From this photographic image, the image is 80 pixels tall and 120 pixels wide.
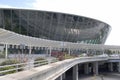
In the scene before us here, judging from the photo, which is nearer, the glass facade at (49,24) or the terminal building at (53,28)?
the terminal building at (53,28)

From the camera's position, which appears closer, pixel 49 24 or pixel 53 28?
pixel 49 24

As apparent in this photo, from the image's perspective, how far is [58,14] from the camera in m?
70.9

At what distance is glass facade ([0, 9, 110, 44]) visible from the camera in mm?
67062

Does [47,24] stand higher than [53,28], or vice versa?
[47,24]

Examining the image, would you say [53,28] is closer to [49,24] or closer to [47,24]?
[49,24]

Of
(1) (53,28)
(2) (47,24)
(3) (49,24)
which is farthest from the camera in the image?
(1) (53,28)

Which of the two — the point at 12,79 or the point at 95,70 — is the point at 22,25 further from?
the point at 12,79

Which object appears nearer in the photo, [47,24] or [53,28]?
[47,24]

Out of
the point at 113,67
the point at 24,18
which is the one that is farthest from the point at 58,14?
the point at 113,67

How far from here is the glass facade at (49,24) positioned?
67062mm

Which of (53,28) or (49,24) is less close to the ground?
(49,24)

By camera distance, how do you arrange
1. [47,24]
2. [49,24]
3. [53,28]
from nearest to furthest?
1. [47,24]
2. [49,24]
3. [53,28]

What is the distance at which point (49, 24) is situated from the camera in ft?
237

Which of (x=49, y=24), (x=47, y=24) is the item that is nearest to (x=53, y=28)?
(x=49, y=24)
